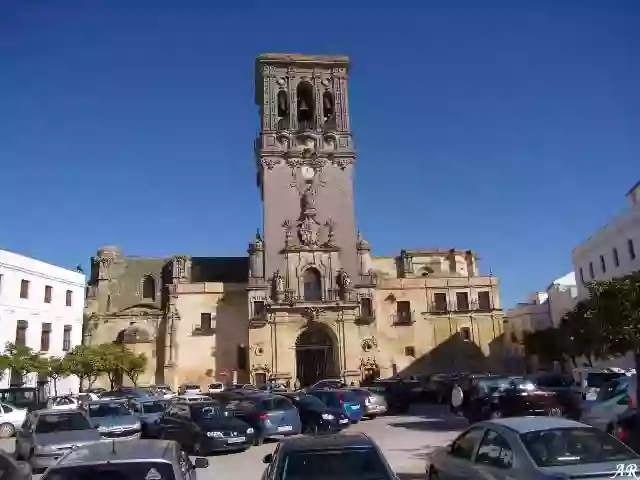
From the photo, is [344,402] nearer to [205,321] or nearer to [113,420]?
[113,420]

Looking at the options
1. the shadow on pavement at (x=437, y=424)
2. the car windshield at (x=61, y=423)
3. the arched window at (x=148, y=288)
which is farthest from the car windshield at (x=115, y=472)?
the arched window at (x=148, y=288)

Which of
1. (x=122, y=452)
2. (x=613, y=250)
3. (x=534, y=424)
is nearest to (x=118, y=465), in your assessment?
(x=122, y=452)

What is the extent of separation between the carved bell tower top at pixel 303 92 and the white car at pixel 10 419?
31.7 metres

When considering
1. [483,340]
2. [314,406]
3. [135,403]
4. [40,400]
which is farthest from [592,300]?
[483,340]

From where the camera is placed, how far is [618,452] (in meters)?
6.85

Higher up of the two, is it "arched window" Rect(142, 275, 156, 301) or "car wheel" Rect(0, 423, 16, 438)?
"arched window" Rect(142, 275, 156, 301)

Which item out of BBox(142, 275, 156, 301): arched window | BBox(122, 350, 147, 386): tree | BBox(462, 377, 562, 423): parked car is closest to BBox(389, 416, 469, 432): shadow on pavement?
BBox(462, 377, 562, 423): parked car

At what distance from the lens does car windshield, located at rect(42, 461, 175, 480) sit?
583 centimetres

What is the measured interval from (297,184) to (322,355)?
545 inches

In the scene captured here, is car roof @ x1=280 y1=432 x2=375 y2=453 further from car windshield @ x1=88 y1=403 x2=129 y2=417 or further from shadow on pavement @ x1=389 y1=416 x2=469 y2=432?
shadow on pavement @ x1=389 y1=416 x2=469 y2=432

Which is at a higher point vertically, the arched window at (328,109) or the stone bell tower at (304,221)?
the arched window at (328,109)

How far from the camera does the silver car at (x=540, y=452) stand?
6.42 metres

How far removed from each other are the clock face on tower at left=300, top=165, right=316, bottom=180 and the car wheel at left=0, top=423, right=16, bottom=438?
3068 centimetres

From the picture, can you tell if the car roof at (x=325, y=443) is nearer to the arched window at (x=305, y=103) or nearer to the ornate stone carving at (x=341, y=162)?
the ornate stone carving at (x=341, y=162)
